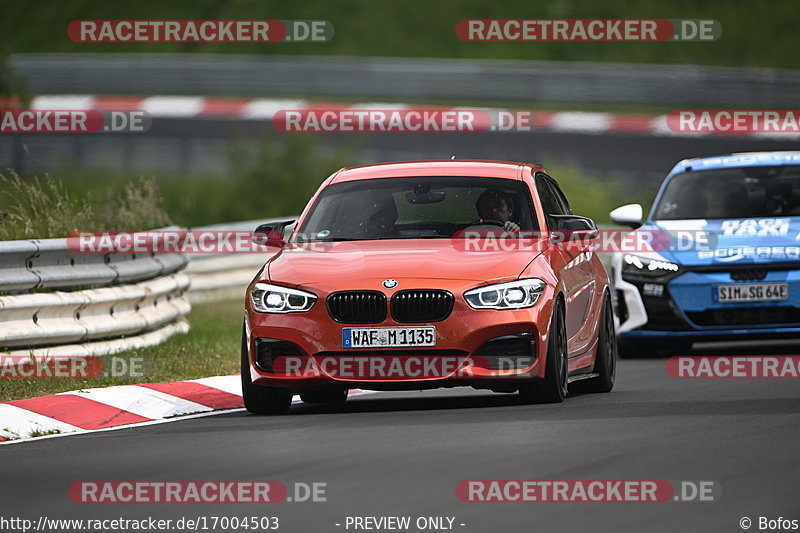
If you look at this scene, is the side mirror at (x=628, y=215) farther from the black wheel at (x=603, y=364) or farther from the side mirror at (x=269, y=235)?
the side mirror at (x=269, y=235)

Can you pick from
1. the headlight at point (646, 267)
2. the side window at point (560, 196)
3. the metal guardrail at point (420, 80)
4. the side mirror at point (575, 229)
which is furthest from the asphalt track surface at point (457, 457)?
the metal guardrail at point (420, 80)

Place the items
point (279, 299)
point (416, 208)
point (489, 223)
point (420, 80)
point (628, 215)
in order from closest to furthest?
point (279, 299) → point (489, 223) → point (416, 208) → point (628, 215) → point (420, 80)

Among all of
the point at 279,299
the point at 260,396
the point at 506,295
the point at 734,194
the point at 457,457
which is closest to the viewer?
the point at 457,457

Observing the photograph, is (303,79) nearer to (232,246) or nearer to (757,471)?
(232,246)

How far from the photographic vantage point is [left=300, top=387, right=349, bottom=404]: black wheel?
12.0 metres

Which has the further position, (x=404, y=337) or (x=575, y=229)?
(x=575, y=229)

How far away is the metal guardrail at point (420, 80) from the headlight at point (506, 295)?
23783 mm

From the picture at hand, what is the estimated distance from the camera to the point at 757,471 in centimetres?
802

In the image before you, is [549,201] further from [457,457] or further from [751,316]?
[457,457]

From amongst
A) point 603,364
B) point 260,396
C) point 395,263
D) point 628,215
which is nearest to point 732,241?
point 628,215

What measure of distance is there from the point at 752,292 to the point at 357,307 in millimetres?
5324

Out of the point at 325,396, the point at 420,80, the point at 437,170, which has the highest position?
the point at 420,80

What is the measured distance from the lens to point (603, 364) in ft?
41.6

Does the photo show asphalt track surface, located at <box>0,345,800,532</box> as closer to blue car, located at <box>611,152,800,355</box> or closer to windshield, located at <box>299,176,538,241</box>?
windshield, located at <box>299,176,538,241</box>
